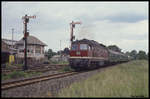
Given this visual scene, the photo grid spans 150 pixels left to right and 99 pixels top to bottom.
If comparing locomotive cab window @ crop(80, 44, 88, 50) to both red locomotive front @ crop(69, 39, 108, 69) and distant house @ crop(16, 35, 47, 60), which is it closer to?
red locomotive front @ crop(69, 39, 108, 69)

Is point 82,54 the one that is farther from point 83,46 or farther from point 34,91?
point 34,91

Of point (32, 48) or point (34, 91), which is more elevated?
point (32, 48)

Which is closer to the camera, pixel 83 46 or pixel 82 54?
pixel 82 54

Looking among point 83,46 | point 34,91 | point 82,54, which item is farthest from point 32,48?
point 34,91

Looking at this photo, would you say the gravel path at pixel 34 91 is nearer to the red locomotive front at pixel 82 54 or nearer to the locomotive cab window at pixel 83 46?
the red locomotive front at pixel 82 54

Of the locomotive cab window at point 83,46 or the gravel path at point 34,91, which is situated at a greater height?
the locomotive cab window at point 83,46

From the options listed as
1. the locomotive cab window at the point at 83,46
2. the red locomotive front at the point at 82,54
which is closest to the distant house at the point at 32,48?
the red locomotive front at the point at 82,54

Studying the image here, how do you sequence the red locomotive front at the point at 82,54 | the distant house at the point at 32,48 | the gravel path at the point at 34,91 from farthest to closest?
the distant house at the point at 32,48 → the red locomotive front at the point at 82,54 → the gravel path at the point at 34,91

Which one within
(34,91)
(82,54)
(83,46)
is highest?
(83,46)

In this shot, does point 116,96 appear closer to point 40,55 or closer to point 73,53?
point 73,53

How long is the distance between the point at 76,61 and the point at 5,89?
11.0 metres

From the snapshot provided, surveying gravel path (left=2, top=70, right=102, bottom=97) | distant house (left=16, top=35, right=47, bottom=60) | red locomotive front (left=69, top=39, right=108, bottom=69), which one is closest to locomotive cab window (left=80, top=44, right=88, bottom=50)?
red locomotive front (left=69, top=39, right=108, bottom=69)

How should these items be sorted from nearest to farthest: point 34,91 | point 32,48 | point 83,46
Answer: point 34,91
point 83,46
point 32,48

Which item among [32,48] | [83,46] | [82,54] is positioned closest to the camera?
[82,54]
